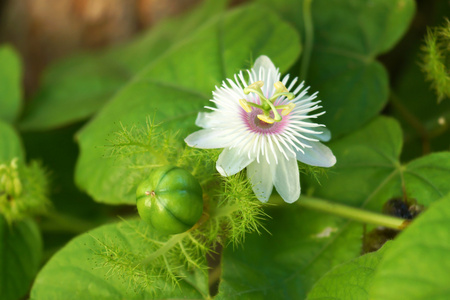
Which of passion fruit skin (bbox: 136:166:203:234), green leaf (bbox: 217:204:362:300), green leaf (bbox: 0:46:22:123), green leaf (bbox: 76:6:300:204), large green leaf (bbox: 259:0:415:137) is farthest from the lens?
green leaf (bbox: 0:46:22:123)

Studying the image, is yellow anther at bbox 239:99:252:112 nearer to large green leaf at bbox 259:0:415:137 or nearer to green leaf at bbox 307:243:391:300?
green leaf at bbox 307:243:391:300

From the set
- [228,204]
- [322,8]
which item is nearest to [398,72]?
[322,8]

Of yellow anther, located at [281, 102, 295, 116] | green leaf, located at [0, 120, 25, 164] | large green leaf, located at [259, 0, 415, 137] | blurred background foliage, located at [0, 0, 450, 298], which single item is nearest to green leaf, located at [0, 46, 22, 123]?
blurred background foliage, located at [0, 0, 450, 298]

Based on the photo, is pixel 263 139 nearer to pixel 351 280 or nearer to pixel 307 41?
pixel 351 280

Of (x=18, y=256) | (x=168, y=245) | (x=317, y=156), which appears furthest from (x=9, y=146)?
(x=317, y=156)

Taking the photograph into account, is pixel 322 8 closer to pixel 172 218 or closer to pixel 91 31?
pixel 172 218

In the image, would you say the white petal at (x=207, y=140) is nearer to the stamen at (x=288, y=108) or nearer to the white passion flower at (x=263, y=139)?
the white passion flower at (x=263, y=139)
